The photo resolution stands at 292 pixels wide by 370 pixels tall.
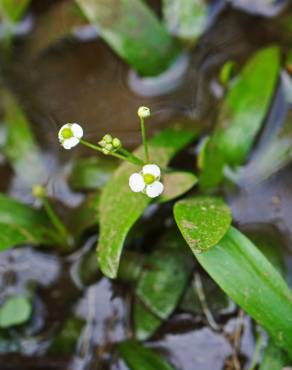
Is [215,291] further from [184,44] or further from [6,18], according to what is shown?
[6,18]

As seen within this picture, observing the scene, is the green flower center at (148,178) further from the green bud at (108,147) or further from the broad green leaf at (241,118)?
the broad green leaf at (241,118)

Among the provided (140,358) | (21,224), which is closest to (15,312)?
(21,224)

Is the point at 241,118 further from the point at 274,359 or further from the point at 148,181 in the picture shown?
the point at 274,359

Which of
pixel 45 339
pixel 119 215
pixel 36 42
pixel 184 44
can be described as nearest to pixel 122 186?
pixel 119 215

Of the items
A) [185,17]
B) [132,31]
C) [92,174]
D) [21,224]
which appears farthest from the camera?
[185,17]

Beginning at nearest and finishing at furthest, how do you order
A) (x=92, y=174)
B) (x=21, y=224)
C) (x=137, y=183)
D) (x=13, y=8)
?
1. (x=137, y=183)
2. (x=21, y=224)
3. (x=92, y=174)
4. (x=13, y=8)

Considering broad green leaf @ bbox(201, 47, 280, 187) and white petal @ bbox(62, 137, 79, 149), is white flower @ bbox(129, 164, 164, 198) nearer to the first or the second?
white petal @ bbox(62, 137, 79, 149)

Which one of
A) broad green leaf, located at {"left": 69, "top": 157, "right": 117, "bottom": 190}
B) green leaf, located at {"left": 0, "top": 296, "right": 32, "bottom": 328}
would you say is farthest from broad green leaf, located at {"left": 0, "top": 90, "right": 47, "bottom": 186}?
green leaf, located at {"left": 0, "top": 296, "right": 32, "bottom": 328}
